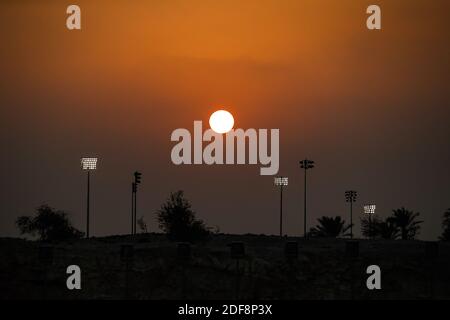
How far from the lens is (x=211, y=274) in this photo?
3780 inches

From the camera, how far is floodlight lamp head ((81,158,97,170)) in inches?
4461

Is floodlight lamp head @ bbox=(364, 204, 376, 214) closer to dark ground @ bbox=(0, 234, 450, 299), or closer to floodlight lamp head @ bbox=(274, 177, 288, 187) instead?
floodlight lamp head @ bbox=(274, 177, 288, 187)

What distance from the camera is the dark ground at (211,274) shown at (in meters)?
92.2

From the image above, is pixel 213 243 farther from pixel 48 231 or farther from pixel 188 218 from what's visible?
pixel 48 231

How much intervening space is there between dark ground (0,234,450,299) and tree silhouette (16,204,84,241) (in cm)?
5086

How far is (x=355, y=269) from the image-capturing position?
99.5 metres

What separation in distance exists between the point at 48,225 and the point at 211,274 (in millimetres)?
66742

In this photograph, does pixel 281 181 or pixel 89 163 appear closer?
pixel 89 163

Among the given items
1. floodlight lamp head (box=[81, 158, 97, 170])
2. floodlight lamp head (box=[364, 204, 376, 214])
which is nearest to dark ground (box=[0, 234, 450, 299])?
floodlight lamp head (box=[81, 158, 97, 170])

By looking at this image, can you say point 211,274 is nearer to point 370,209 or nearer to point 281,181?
point 281,181

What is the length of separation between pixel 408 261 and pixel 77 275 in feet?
96.5

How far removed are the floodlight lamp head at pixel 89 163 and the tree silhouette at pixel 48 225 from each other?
3926 centimetres
